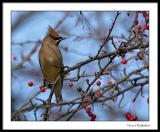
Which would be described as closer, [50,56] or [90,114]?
[90,114]

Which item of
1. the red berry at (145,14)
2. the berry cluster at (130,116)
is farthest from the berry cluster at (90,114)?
the red berry at (145,14)

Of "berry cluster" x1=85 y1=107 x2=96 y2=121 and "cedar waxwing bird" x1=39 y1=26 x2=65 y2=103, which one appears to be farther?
"cedar waxwing bird" x1=39 y1=26 x2=65 y2=103

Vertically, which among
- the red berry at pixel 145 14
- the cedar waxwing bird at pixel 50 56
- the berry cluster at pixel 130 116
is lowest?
the berry cluster at pixel 130 116

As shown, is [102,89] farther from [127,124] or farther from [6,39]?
[6,39]

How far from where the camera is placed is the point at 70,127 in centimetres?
440

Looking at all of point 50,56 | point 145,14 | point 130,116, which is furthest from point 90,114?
point 50,56

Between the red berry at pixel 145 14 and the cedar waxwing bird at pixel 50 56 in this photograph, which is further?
the cedar waxwing bird at pixel 50 56

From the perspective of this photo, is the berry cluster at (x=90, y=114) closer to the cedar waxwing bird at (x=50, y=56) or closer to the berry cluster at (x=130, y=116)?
the berry cluster at (x=130, y=116)

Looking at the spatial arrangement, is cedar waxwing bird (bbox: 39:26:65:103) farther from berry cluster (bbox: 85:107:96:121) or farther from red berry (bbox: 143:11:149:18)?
red berry (bbox: 143:11:149:18)

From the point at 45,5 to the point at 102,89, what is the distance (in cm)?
104

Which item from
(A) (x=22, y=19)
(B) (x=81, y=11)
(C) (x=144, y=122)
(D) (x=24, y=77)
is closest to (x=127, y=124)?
(C) (x=144, y=122)

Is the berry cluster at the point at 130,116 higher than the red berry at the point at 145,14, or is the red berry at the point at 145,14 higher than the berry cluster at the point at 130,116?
Result: the red berry at the point at 145,14

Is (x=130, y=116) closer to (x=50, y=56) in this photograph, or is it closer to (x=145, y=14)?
(x=145, y=14)

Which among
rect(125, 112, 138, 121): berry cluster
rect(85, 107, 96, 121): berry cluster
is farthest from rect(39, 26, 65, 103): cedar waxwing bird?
rect(125, 112, 138, 121): berry cluster
